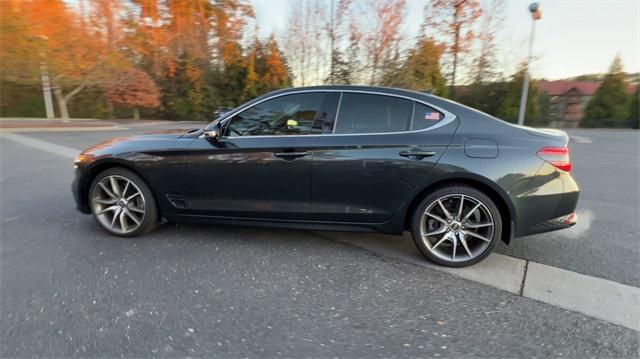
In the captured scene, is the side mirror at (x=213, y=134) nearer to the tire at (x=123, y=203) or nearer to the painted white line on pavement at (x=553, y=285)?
the tire at (x=123, y=203)

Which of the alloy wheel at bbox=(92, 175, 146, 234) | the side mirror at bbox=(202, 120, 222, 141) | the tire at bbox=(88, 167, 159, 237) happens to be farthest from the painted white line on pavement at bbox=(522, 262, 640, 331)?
the alloy wheel at bbox=(92, 175, 146, 234)

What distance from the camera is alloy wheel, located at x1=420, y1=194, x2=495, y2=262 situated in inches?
125

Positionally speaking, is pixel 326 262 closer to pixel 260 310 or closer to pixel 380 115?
pixel 260 310

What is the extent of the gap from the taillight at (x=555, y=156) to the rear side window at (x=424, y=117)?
882 millimetres

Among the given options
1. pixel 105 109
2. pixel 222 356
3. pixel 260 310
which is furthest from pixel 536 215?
pixel 105 109

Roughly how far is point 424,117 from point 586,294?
6.12 feet

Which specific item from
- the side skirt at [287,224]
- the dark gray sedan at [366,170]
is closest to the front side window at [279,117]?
the dark gray sedan at [366,170]

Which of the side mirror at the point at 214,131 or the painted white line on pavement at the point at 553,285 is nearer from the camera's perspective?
the painted white line on pavement at the point at 553,285

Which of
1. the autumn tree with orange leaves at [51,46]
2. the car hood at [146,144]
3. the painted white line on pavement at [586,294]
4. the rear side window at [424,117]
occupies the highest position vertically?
the autumn tree with orange leaves at [51,46]

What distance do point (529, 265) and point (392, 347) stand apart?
180cm

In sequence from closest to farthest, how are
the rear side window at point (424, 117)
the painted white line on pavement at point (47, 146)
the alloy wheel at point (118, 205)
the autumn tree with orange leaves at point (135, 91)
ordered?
the rear side window at point (424, 117) < the alloy wheel at point (118, 205) < the painted white line on pavement at point (47, 146) < the autumn tree with orange leaves at point (135, 91)

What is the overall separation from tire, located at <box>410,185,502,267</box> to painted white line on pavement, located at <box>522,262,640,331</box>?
47 centimetres

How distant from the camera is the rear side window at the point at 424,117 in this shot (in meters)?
3.23

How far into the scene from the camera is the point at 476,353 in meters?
2.18
